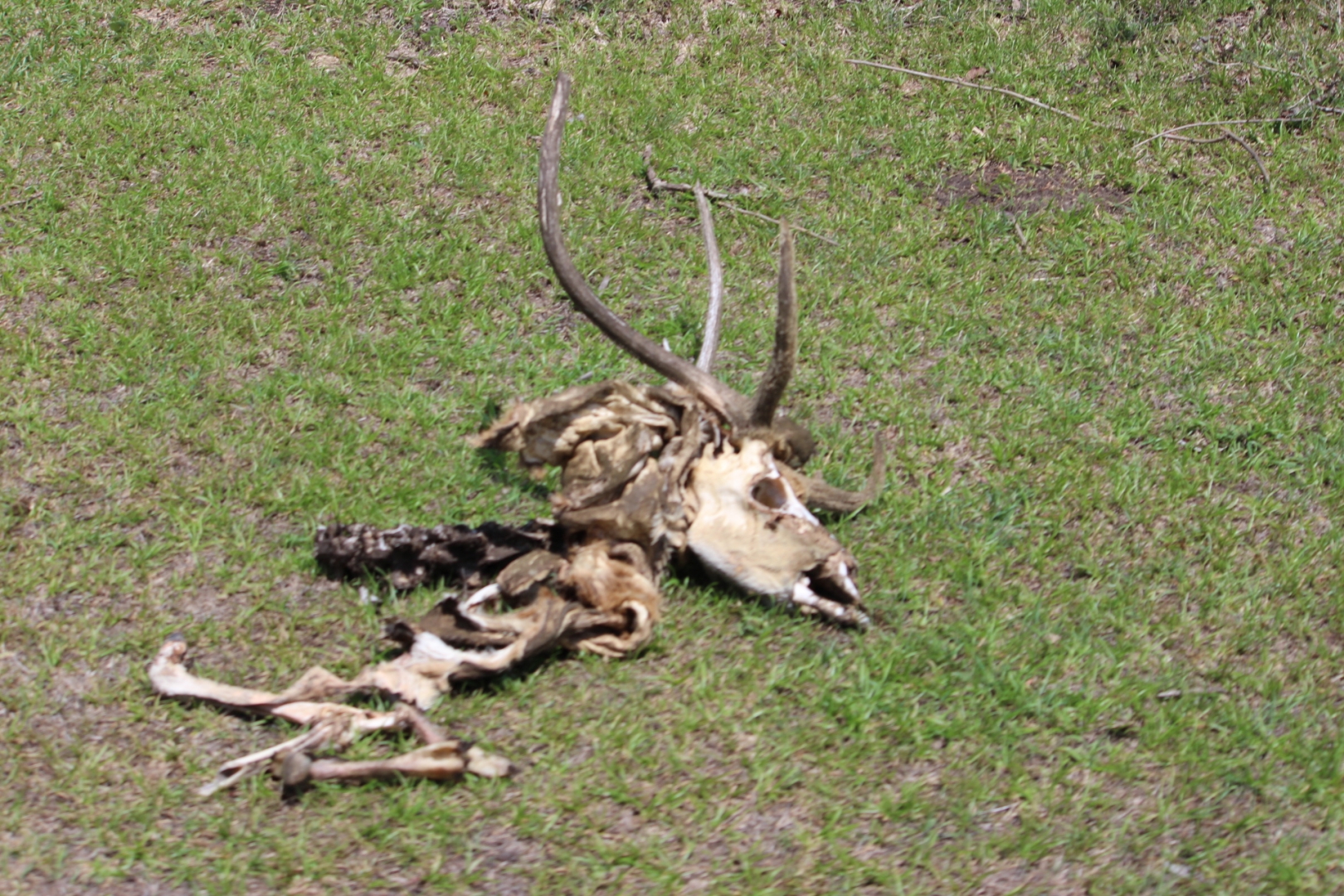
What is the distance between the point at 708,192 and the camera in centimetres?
571

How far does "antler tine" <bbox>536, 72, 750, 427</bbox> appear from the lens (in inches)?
155

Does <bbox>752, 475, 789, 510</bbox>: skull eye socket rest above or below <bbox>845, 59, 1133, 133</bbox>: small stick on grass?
below

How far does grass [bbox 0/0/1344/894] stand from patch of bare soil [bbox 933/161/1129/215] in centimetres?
3

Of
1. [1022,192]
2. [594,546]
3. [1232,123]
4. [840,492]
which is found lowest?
[594,546]

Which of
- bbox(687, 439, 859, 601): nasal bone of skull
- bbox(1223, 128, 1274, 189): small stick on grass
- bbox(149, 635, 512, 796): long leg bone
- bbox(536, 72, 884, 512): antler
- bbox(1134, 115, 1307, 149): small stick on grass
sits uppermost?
bbox(1134, 115, 1307, 149): small stick on grass

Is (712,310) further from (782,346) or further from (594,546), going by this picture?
(594,546)

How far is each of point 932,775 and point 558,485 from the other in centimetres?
153

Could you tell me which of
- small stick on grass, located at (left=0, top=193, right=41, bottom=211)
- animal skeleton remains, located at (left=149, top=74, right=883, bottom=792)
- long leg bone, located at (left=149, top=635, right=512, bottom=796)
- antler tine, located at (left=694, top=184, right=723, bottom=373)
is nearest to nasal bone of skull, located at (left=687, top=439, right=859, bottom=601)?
animal skeleton remains, located at (left=149, top=74, right=883, bottom=792)

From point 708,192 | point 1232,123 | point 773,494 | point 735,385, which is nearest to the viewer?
point 773,494

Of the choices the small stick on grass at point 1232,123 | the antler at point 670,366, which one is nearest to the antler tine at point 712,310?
the antler at point 670,366

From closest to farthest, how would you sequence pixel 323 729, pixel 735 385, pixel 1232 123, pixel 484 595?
1. pixel 323 729
2. pixel 484 595
3. pixel 735 385
4. pixel 1232 123

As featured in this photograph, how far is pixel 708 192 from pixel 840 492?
2117 millimetres

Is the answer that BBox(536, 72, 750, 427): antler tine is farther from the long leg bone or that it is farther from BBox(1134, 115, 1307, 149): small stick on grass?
BBox(1134, 115, 1307, 149): small stick on grass

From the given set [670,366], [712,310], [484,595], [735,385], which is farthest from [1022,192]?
[484,595]
